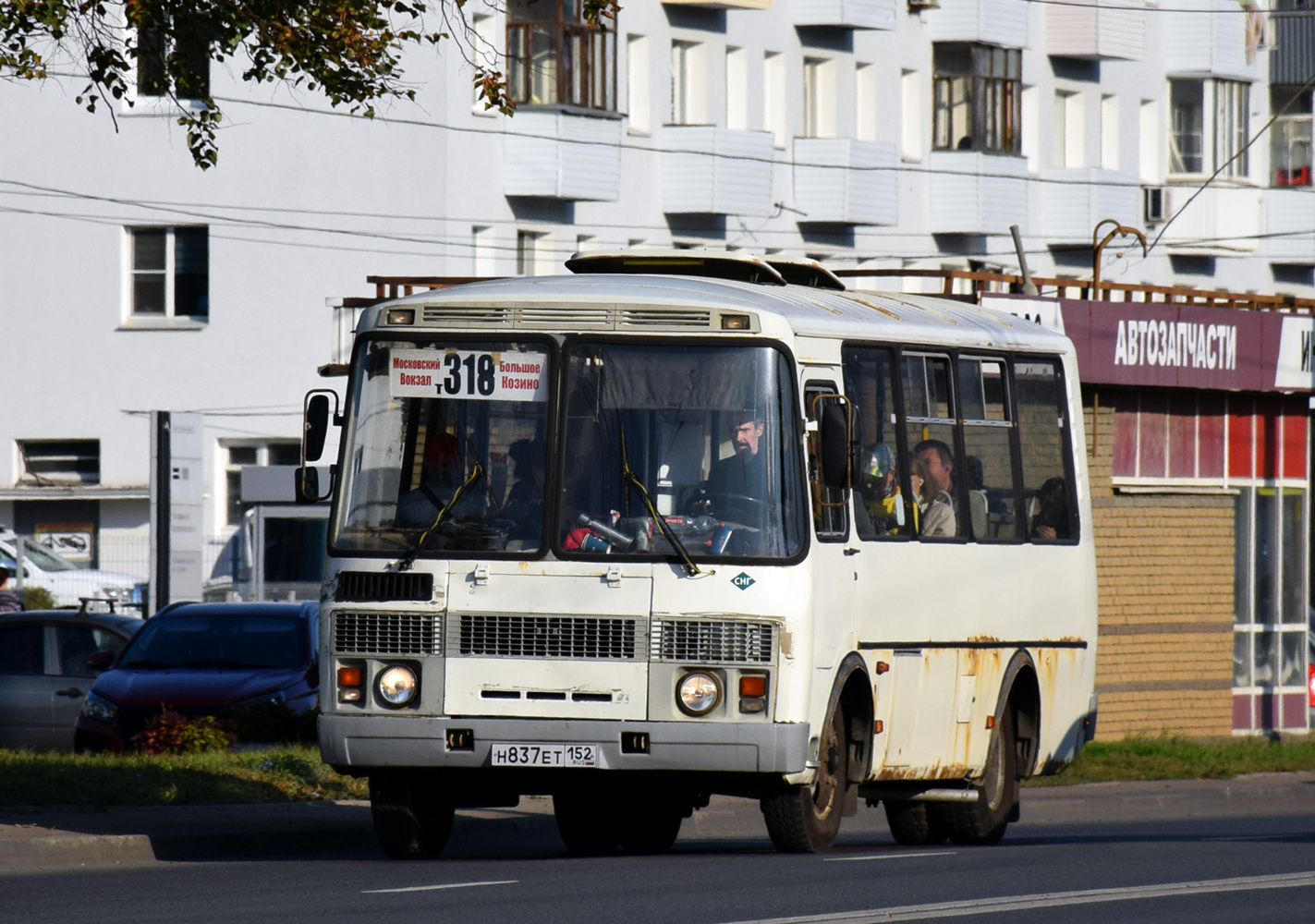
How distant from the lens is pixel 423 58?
41344mm

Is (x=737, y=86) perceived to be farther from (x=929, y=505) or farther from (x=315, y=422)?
(x=315, y=422)

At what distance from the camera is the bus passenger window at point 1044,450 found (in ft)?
51.0

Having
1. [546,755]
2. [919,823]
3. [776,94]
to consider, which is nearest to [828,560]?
[546,755]

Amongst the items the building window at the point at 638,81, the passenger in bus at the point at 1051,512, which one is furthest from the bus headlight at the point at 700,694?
the building window at the point at 638,81

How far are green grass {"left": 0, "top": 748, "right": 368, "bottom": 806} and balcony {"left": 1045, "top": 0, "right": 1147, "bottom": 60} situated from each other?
37.7 m

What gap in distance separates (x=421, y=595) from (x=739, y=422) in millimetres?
1688

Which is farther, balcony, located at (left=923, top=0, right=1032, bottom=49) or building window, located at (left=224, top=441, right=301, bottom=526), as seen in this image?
balcony, located at (left=923, top=0, right=1032, bottom=49)

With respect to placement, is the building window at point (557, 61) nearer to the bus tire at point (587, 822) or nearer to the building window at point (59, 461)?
the building window at point (59, 461)

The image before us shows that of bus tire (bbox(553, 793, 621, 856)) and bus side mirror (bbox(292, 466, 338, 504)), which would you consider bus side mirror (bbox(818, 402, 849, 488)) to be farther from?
bus tire (bbox(553, 793, 621, 856))

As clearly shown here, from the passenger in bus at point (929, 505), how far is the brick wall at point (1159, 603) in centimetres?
1186

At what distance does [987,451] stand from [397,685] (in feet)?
13.6

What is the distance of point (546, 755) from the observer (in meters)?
12.2

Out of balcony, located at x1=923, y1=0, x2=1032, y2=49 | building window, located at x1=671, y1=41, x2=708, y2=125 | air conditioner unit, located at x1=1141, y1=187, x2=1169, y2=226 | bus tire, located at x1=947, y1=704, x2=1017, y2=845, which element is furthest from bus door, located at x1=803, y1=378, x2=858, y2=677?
air conditioner unit, located at x1=1141, y1=187, x2=1169, y2=226

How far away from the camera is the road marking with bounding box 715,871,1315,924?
10141 mm
